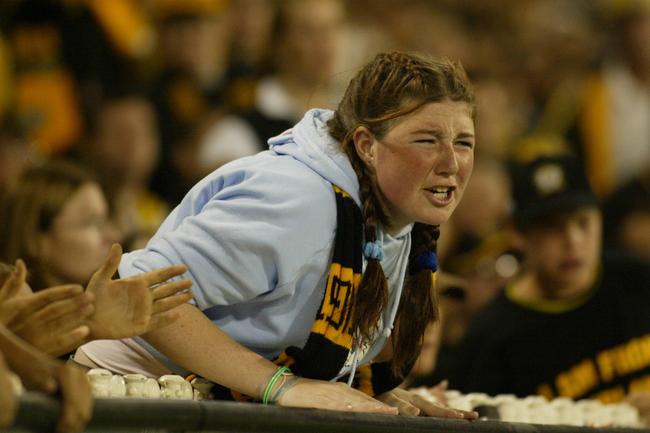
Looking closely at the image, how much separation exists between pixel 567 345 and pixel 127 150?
186 centimetres

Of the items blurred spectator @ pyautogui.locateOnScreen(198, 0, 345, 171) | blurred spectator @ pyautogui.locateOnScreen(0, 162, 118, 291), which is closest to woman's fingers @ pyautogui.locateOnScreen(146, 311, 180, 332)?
blurred spectator @ pyautogui.locateOnScreen(0, 162, 118, 291)

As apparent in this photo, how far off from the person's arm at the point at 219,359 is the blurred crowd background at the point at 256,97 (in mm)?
1480

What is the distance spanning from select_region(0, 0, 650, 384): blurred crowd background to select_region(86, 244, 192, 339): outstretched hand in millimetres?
1645

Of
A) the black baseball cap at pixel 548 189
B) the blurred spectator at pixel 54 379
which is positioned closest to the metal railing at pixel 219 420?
the blurred spectator at pixel 54 379

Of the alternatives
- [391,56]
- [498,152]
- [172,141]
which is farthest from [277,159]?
[498,152]

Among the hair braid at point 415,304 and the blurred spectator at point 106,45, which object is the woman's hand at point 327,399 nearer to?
the hair braid at point 415,304

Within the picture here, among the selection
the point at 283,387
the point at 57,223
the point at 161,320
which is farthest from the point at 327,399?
the point at 57,223

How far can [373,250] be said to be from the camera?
2.66 meters

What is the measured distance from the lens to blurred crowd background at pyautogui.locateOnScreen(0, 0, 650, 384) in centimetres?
507

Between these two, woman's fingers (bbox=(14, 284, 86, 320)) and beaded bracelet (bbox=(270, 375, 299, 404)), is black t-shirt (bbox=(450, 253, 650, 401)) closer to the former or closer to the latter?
beaded bracelet (bbox=(270, 375, 299, 404))

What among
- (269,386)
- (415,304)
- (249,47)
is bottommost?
(269,386)

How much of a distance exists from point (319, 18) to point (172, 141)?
767 mm

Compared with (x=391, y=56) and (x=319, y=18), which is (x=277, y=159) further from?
(x=319, y=18)

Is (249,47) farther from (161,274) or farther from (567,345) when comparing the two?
(161,274)
